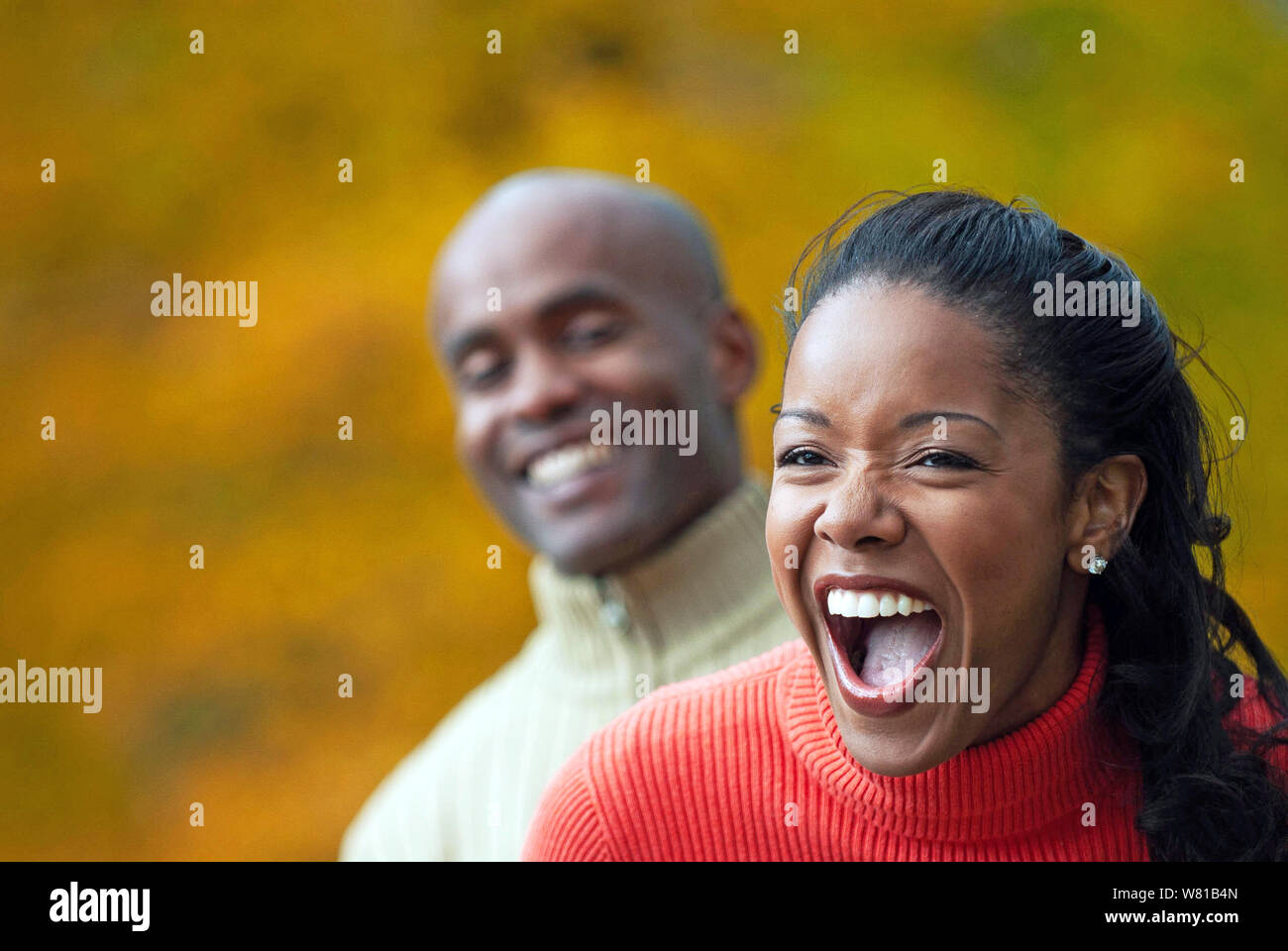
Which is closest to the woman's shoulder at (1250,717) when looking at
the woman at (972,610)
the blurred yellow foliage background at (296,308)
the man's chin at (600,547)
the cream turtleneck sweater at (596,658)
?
the woman at (972,610)

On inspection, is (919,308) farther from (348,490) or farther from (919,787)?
(348,490)

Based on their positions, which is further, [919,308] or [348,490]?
[348,490]

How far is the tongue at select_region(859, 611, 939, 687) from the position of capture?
1.79m

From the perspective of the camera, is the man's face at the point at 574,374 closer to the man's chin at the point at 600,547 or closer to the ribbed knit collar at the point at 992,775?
the man's chin at the point at 600,547

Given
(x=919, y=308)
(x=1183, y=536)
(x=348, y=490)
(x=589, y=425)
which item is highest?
(x=348, y=490)

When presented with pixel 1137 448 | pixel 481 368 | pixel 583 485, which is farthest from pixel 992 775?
pixel 481 368

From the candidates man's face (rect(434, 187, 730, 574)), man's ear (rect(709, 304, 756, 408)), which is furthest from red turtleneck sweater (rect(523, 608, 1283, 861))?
man's ear (rect(709, 304, 756, 408))

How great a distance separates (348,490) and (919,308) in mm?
3981

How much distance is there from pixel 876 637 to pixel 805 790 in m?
0.21

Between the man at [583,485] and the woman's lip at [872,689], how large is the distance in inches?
51.6

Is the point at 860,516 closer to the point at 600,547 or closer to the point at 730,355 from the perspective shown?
the point at 600,547

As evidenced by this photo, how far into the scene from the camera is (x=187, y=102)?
5613 millimetres

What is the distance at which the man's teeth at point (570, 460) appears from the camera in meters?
3.22

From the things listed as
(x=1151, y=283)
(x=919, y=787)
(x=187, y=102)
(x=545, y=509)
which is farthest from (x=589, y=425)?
(x=187, y=102)
